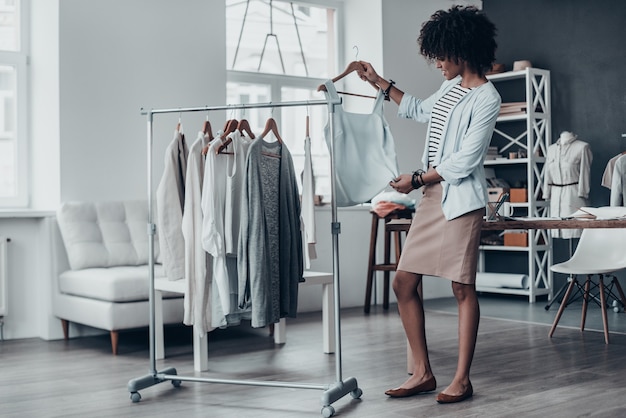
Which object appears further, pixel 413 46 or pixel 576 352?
pixel 413 46

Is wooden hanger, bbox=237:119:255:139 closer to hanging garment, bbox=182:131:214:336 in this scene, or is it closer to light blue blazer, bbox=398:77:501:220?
hanging garment, bbox=182:131:214:336

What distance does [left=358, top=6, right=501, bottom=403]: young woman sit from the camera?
324cm

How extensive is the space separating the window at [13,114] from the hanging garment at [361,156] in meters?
2.84

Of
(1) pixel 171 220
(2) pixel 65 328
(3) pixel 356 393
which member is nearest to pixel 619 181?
(3) pixel 356 393

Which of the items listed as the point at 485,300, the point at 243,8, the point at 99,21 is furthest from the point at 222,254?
the point at 485,300

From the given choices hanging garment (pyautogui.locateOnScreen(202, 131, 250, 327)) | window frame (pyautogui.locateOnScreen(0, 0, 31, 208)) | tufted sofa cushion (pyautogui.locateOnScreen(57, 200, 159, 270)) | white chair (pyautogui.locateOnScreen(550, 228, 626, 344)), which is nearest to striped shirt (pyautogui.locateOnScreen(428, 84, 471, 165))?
hanging garment (pyautogui.locateOnScreen(202, 131, 250, 327))

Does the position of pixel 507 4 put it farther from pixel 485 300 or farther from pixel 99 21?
pixel 99 21

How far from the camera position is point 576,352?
448cm

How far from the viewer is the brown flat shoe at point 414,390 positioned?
3428 millimetres

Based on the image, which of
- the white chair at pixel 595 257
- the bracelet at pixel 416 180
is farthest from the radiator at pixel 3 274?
the white chair at pixel 595 257

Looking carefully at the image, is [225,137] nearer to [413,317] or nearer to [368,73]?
[368,73]

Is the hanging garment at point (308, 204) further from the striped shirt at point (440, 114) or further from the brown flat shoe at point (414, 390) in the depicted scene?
the brown flat shoe at point (414, 390)

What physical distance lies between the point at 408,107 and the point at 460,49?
0.49m

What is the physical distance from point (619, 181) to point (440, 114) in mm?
3638
